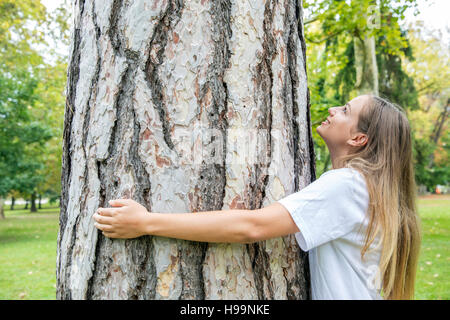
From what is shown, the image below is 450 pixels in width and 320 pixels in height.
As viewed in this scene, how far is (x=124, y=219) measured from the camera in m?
1.33

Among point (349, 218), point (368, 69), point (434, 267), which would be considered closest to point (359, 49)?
point (368, 69)

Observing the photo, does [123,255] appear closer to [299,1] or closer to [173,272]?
[173,272]

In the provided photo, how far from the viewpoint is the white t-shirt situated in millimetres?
1489

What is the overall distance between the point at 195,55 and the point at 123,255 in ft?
2.69

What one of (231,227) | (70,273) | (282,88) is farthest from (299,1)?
(70,273)

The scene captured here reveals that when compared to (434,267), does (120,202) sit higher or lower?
higher

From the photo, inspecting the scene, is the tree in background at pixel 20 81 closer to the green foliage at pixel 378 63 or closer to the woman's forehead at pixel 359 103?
the green foliage at pixel 378 63

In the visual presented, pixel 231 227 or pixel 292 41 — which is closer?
pixel 231 227

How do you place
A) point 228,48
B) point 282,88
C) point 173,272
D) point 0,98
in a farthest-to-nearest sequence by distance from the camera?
point 0,98, point 282,88, point 228,48, point 173,272

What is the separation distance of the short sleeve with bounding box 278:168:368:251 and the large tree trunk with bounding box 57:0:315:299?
4.3 inches

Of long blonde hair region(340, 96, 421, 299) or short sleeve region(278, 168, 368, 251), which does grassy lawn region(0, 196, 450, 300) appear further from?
short sleeve region(278, 168, 368, 251)

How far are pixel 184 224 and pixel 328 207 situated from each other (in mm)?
621

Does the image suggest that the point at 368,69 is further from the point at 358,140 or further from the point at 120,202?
the point at 120,202
